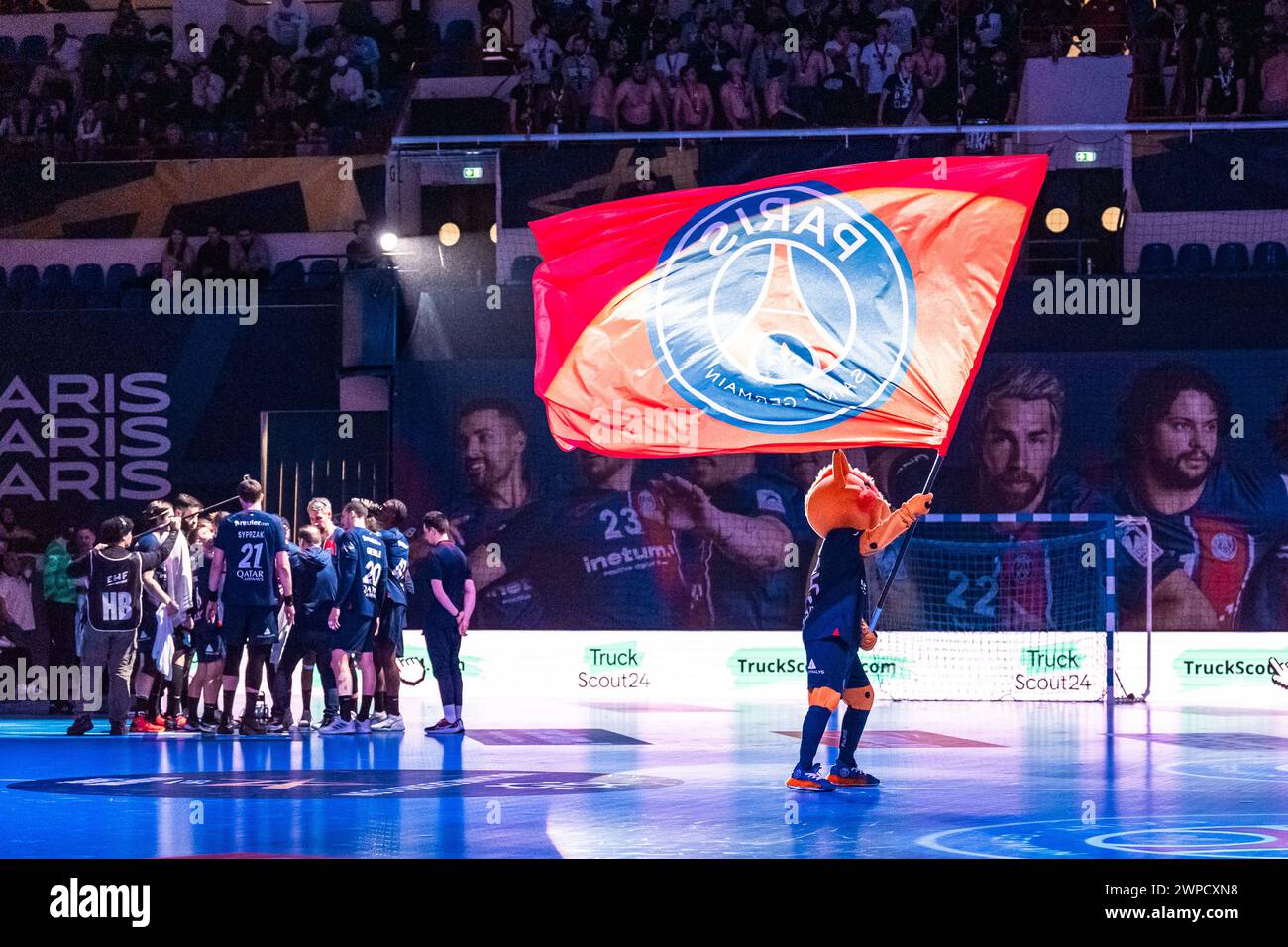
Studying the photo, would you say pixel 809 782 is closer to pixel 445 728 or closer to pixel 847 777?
pixel 847 777

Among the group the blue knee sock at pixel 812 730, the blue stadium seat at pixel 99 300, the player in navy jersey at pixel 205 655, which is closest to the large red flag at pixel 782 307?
the blue knee sock at pixel 812 730

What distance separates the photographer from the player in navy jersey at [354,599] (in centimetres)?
1338

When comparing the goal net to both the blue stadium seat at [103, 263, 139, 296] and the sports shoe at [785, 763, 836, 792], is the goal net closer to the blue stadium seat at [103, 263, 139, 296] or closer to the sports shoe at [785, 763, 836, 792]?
the sports shoe at [785, 763, 836, 792]

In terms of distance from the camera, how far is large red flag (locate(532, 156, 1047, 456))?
979cm

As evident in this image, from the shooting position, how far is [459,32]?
24.6 meters

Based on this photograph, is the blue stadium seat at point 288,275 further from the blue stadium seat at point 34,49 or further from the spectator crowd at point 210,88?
the blue stadium seat at point 34,49

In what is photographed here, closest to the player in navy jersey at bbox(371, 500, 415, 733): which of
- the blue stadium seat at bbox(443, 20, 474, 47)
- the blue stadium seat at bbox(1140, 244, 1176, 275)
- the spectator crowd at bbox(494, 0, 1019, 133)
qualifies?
the spectator crowd at bbox(494, 0, 1019, 133)

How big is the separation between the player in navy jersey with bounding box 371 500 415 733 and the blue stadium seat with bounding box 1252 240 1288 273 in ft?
34.3

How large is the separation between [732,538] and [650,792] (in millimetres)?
8977

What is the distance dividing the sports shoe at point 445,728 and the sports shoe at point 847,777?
474 centimetres

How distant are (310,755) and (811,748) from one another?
412 centimetres
